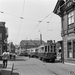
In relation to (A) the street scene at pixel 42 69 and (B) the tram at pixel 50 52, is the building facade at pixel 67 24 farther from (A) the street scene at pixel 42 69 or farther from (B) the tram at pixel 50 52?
(B) the tram at pixel 50 52

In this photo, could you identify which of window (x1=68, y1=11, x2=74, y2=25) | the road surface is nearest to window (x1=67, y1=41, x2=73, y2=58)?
window (x1=68, y1=11, x2=74, y2=25)

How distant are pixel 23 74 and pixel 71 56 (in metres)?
11.2

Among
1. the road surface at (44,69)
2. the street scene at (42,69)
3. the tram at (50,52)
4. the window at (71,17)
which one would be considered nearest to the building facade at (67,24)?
the window at (71,17)

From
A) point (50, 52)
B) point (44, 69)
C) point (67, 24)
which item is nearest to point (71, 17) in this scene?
point (67, 24)

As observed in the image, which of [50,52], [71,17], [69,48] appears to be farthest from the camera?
[50,52]

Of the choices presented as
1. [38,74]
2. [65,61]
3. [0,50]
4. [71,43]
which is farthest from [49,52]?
[38,74]

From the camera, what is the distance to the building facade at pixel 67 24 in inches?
854

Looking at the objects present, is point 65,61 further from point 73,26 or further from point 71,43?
point 73,26

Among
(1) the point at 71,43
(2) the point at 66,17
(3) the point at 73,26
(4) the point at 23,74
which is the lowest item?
(4) the point at 23,74

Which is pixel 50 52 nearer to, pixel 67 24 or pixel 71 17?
pixel 67 24

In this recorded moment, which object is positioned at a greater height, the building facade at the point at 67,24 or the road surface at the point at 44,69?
the building facade at the point at 67,24

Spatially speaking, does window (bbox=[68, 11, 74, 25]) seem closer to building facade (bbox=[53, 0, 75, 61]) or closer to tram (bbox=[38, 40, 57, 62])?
building facade (bbox=[53, 0, 75, 61])

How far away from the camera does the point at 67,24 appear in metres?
Answer: 23.2

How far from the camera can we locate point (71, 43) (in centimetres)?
2209
